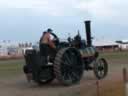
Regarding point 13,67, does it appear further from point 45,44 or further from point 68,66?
point 68,66

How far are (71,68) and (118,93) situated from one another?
6.52 m

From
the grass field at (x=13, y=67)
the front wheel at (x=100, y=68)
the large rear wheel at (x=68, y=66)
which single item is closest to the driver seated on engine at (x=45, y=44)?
Answer: the large rear wheel at (x=68, y=66)

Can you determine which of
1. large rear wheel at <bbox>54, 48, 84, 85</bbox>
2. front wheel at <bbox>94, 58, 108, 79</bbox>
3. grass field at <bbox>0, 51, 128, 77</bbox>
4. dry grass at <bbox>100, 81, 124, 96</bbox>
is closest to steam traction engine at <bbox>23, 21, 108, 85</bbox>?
large rear wheel at <bbox>54, 48, 84, 85</bbox>

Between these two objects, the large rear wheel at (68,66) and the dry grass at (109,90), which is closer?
the dry grass at (109,90)

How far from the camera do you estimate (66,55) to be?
1980 centimetres

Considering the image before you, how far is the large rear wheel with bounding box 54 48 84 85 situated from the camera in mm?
19422

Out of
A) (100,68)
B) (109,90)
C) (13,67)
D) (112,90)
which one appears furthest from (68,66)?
(13,67)

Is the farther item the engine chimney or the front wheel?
the engine chimney

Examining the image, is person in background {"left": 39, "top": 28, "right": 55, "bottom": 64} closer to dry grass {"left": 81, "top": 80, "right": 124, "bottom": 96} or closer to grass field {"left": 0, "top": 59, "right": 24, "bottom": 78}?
dry grass {"left": 81, "top": 80, "right": 124, "bottom": 96}

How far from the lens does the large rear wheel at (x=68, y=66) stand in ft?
63.7

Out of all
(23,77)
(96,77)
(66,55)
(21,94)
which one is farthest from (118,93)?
(23,77)

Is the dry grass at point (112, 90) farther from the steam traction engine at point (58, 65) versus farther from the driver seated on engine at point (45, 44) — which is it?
the driver seated on engine at point (45, 44)

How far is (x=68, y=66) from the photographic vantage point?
786 inches

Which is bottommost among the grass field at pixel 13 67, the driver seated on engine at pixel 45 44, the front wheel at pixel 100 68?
the grass field at pixel 13 67
